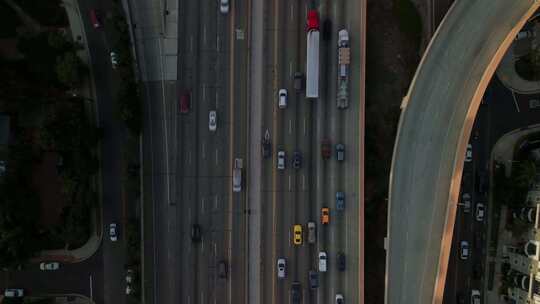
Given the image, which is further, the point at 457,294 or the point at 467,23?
the point at 457,294

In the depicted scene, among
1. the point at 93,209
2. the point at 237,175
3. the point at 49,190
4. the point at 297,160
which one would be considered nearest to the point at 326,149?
the point at 297,160

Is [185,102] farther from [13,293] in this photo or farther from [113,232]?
[13,293]

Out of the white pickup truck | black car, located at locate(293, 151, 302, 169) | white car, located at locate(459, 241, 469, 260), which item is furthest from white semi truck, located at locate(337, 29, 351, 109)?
white car, located at locate(459, 241, 469, 260)

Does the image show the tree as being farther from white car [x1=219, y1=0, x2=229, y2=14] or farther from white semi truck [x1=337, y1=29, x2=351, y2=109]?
white semi truck [x1=337, y1=29, x2=351, y2=109]

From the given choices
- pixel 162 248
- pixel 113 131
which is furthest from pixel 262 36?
pixel 162 248

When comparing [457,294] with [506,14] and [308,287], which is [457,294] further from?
[506,14]

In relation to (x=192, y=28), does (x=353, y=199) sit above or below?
below
